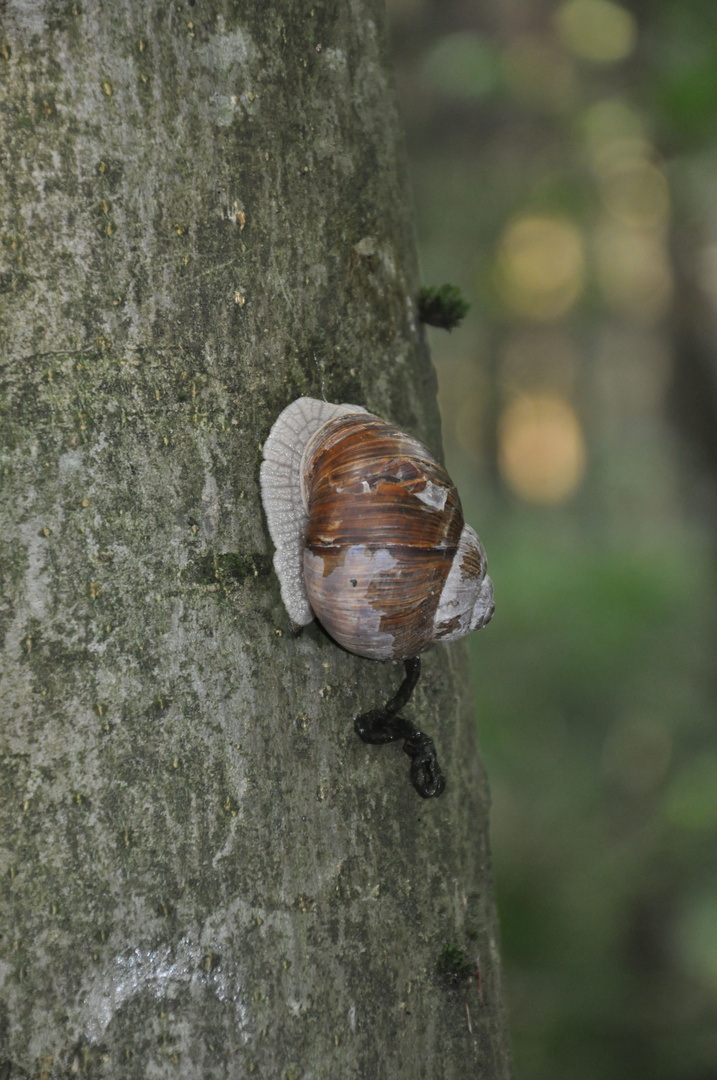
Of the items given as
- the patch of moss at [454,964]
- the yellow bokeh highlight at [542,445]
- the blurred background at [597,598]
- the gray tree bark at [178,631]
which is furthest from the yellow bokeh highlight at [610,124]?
the yellow bokeh highlight at [542,445]

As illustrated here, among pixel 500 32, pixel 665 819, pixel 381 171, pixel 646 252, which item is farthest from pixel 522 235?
pixel 381 171

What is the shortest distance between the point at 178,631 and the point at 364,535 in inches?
15.6

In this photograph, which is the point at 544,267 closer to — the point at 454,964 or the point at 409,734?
the point at 409,734

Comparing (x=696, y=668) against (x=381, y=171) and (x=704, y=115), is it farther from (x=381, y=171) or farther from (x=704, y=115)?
(x=381, y=171)

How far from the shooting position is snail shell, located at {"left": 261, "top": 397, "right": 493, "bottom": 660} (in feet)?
4.93

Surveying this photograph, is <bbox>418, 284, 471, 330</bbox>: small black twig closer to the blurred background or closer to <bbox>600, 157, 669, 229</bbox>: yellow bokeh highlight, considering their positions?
the blurred background

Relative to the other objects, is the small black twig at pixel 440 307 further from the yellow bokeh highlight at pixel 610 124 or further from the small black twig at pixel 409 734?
the yellow bokeh highlight at pixel 610 124

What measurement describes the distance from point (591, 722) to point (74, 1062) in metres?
5.93

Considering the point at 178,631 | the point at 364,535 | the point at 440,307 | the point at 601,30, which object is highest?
the point at 601,30

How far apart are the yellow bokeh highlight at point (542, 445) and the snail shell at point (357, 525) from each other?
14.6 m

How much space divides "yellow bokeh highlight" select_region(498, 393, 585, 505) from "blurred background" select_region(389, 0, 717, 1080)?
16.9 feet

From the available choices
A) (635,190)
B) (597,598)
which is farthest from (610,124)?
(597,598)

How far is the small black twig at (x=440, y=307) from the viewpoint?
1.88 metres

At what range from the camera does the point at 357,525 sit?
60.4 inches
